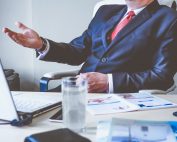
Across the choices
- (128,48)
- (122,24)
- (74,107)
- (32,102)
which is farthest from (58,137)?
(122,24)

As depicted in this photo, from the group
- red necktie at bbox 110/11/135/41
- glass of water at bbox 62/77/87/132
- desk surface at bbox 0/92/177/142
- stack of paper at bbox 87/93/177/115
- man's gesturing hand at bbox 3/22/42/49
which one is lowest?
desk surface at bbox 0/92/177/142

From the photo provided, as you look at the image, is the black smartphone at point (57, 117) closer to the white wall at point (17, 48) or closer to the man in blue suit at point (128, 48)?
the man in blue suit at point (128, 48)

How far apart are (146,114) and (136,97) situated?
20 centimetres

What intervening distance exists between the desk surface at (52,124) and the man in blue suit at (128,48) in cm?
55

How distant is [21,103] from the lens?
1.15m

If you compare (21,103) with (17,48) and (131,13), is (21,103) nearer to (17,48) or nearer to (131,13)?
(131,13)

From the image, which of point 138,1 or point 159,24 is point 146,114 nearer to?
point 159,24

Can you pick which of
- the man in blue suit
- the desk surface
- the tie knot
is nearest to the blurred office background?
the man in blue suit

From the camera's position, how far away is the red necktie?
1.89m

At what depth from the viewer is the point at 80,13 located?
2840 mm

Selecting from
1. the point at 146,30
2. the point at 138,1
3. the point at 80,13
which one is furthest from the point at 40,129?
the point at 80,13

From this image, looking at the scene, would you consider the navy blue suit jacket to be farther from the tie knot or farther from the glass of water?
the glass of water

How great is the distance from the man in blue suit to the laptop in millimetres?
371

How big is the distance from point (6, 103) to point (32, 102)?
0.81 feet
